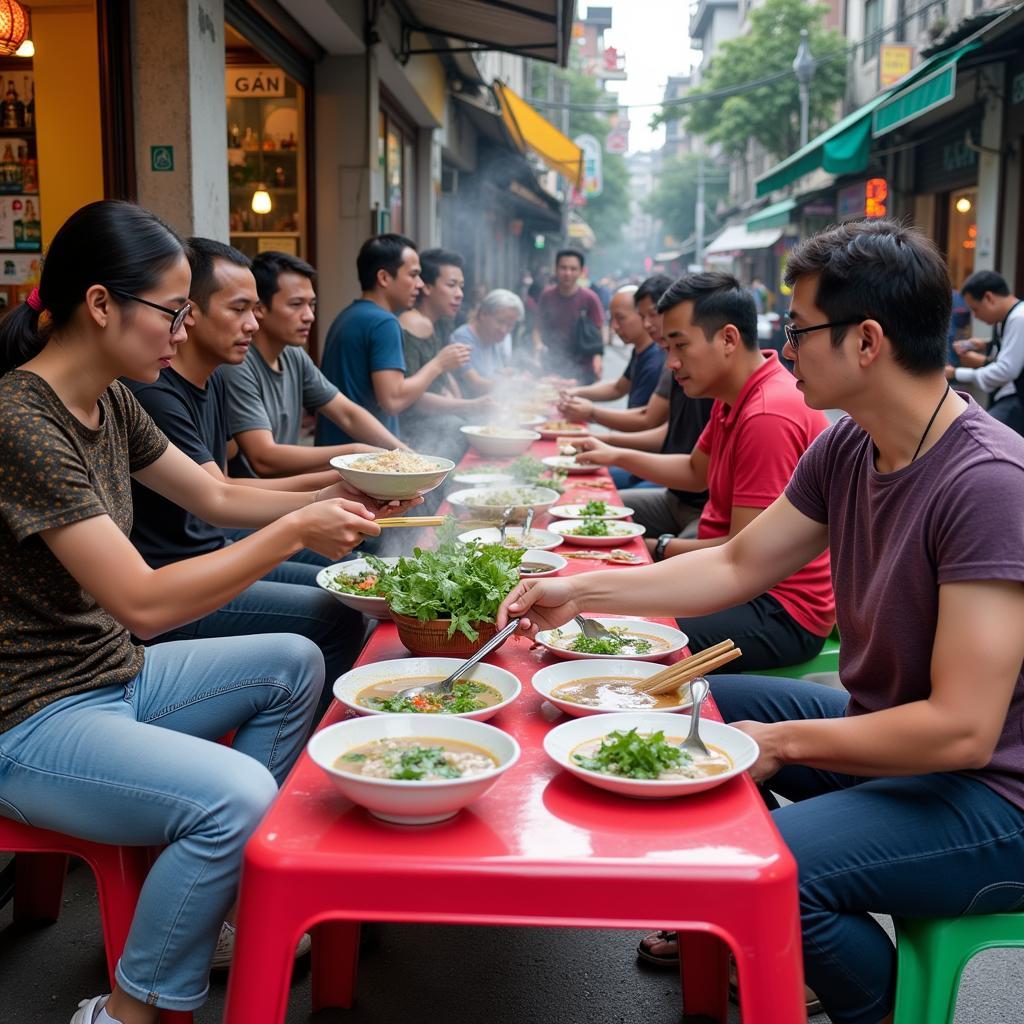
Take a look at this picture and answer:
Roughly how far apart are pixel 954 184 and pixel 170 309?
17238 mm

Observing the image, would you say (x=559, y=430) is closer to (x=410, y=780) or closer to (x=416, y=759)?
(x=416, y=759)

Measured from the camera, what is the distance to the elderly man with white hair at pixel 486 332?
8.92 m

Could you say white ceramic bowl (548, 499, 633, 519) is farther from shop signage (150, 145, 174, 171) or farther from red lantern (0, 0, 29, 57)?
red lantern (0, 0, 29, 57)

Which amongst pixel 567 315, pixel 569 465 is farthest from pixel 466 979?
Result: pixel 567 315

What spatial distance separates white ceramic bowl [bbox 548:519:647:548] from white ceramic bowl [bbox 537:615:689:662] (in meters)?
1.02

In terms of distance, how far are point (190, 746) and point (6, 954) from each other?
1.23 m


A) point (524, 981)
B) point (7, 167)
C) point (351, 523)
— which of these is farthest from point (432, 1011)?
point (7, 167)

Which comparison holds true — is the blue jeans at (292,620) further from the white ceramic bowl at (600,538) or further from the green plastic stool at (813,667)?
the green plastic stool at (813,667)

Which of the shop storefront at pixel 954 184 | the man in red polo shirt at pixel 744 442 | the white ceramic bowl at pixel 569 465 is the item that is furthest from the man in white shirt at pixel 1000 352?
the shop storefront at pixel 954 184

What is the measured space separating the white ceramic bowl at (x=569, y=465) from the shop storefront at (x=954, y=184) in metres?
11.4

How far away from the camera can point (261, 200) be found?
8.72m

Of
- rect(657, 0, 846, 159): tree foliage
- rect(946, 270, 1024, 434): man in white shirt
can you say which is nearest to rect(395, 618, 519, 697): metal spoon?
rect(946, 270, 1024, 434): man in white shirt

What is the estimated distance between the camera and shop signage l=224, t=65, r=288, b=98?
7723 mm

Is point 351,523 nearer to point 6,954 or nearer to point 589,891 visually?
point 589,891
